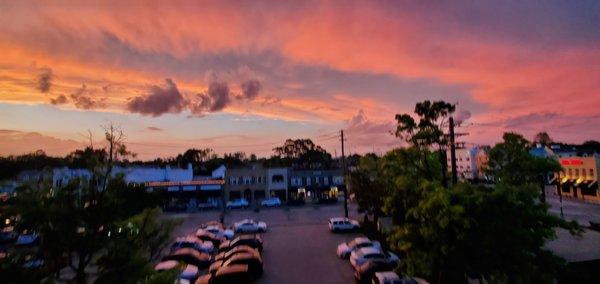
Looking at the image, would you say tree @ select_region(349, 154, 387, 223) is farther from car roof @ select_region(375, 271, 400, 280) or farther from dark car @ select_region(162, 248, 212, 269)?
dark car @ select_region(162, 248, 212, 269)

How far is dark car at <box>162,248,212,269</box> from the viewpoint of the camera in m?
24.3

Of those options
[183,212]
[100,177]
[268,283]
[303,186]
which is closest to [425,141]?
[268,283]

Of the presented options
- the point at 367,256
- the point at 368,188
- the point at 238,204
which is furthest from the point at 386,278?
the point at 238,204

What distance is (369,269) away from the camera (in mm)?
20516

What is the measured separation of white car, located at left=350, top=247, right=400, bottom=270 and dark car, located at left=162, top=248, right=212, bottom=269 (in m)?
9.31

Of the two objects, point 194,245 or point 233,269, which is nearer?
point 233,269

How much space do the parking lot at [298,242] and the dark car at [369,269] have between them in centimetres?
96

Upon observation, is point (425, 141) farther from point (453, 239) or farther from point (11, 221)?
point (11, 221)

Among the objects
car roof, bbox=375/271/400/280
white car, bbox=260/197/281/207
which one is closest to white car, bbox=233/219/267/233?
white car, bbox=260/197/281/207

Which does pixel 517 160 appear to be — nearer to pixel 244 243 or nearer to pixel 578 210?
pixel 244 243

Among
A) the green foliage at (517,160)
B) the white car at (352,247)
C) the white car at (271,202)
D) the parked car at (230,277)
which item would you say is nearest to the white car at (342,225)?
the white car at (352,247)

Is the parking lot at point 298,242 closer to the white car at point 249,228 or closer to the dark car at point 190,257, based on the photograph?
the white car at point 249,228

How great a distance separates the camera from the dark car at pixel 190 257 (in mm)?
24323

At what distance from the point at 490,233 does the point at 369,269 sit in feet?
27.1
